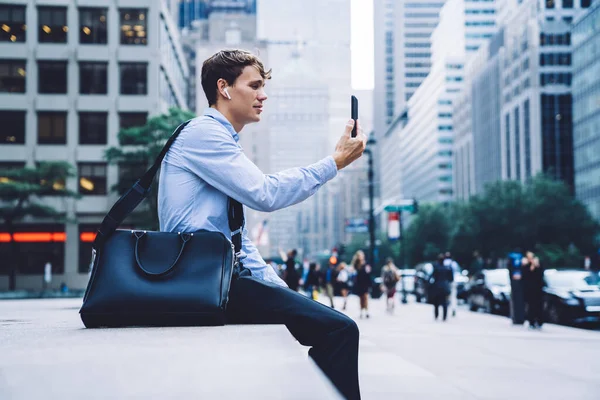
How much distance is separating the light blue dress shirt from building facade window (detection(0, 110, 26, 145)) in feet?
159

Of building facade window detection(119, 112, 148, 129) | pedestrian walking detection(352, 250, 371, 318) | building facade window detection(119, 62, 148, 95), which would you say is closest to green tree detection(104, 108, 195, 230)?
building facade window detection(119, 112, 148, 129)

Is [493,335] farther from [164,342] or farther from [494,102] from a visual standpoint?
[494,102]

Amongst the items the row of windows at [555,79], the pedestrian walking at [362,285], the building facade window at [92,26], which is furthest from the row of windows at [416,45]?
the pedestrian walking at [362,285]

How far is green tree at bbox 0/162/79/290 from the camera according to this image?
139 feet

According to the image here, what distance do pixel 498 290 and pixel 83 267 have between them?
30.0 metres

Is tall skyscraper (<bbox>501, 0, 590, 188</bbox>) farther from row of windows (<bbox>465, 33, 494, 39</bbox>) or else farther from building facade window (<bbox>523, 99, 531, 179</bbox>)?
row of windows (<bbox>465, 33, 494, 39</bbox>)

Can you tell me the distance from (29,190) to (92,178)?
7173 millimetres

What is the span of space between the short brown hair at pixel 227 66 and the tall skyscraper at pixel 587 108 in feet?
238

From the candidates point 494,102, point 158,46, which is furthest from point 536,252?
point 494,102

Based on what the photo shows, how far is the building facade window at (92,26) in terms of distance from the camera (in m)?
50.1

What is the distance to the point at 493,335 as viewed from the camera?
15828 millimetres

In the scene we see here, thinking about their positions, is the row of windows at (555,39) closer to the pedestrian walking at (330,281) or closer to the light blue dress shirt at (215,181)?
the pedestrian walking at (330,281)

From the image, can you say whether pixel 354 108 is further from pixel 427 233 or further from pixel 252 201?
pixel 427 233

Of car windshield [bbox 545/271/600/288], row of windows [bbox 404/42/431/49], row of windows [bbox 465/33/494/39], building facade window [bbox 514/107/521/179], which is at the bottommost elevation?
car windshield [bbox 545/271/600/288]
